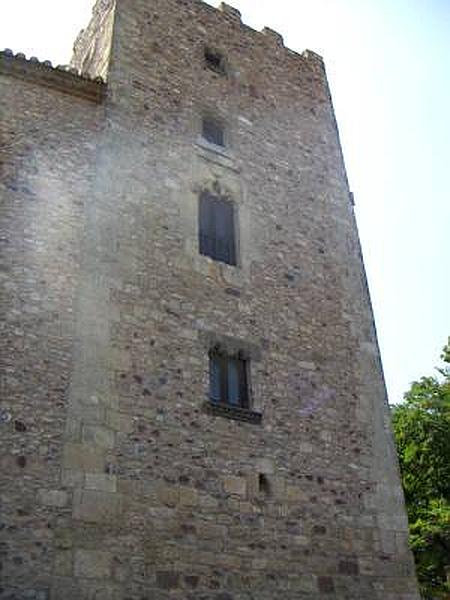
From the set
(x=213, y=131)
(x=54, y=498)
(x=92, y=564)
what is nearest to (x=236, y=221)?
(x=213, y=131)

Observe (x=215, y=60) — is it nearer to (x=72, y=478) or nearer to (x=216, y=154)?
(x=216, y=154)

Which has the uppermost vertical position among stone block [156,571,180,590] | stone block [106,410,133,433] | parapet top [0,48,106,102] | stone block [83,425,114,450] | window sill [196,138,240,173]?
parapet top [0,48,106,102]

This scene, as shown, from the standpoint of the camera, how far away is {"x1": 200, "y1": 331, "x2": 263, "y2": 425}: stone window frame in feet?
28.7

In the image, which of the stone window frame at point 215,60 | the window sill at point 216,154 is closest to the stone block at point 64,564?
the window sill at point 216,154

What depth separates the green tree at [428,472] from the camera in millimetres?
16219

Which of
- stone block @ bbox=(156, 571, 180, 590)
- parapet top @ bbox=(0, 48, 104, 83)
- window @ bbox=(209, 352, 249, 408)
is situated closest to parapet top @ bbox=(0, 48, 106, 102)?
parapet top @ bbox=(0, 48, 104, 83)

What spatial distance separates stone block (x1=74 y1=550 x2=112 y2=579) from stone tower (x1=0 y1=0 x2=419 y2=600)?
0.02 metres

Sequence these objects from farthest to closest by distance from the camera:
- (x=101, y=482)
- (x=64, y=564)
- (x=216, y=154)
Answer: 1. (x=216, y=154)
2. (x=101, y=482)
3. (x=64, y=564)

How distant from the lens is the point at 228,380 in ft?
30.2

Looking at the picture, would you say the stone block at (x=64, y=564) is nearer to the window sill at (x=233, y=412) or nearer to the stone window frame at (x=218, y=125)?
the window sill at (x=233, y=412)

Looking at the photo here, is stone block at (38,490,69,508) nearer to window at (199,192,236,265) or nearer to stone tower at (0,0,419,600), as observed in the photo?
stone tower at (0,0,419,600)

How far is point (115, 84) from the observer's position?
10906 millimetres

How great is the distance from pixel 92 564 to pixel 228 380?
3.05 m

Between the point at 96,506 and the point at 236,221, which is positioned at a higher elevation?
the point at 236,221
